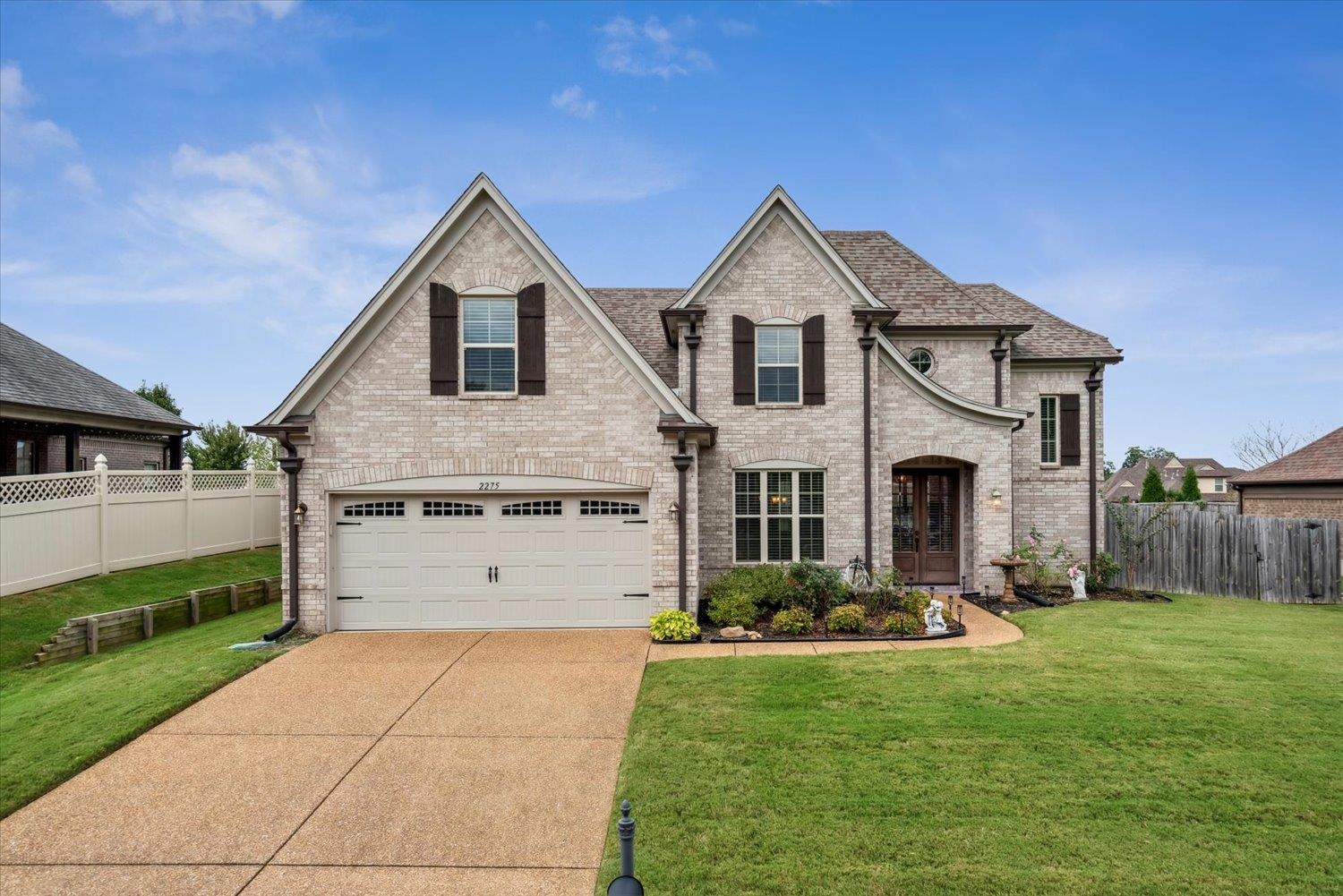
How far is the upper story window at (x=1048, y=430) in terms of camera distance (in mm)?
15102

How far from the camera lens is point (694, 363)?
41.4ft

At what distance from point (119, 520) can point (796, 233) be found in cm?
1587

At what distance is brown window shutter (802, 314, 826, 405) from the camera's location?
40.9 feet

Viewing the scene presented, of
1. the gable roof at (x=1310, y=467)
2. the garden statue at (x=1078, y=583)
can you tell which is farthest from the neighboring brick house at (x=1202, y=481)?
the garden statue at (x=1078, y=583)

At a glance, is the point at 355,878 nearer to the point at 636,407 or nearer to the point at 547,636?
the point at 547,636

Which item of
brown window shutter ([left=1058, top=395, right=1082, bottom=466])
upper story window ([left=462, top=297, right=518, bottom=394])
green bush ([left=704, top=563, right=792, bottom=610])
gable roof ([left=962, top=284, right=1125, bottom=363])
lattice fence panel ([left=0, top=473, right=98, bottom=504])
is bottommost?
green bush ([left=704, top=563, right=792, bottom=610])

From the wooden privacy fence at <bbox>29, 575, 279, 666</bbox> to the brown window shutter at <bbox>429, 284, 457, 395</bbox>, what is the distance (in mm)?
6280

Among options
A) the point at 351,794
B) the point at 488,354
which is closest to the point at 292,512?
the point at 488,354

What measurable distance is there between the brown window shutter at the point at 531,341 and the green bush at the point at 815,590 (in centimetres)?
591

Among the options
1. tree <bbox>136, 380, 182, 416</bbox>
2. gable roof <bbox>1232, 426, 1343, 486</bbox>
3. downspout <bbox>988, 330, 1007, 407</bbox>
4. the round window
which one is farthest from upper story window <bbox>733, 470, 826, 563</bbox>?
tree <bbox>136, 380, 182, 416</bbox>

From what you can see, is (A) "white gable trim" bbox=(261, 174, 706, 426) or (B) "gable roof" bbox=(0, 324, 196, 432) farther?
(B) "gable roof" bbox=(0, 324, 196, 432)

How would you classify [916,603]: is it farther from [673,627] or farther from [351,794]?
[351,794]

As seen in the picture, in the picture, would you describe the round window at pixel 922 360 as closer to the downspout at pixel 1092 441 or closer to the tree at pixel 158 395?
the downspout at pixel 1092 441

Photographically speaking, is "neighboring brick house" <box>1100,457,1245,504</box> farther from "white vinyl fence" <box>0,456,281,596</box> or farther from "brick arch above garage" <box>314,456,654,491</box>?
"white vinyl fence" <box>0,456,281,596</box>
